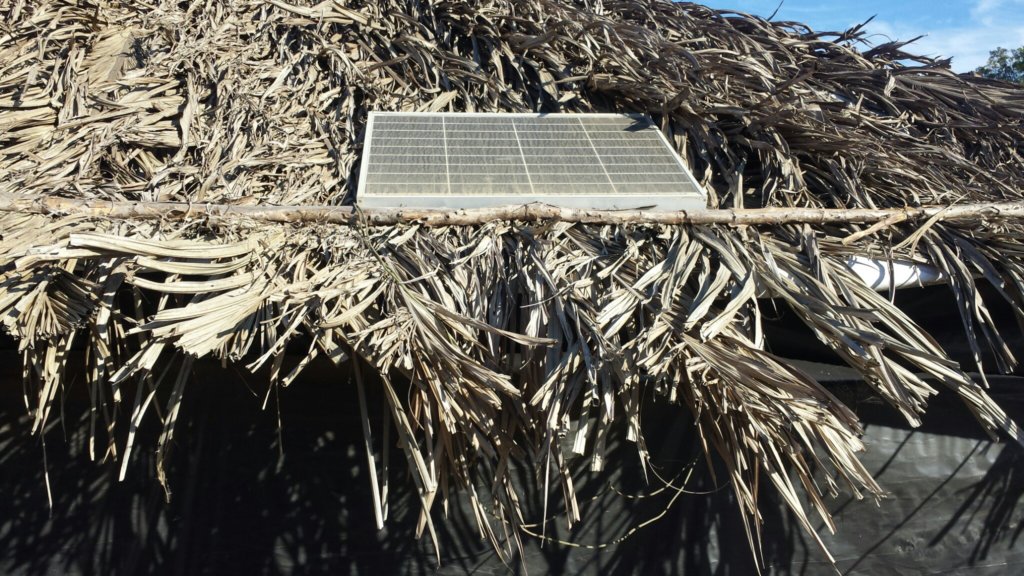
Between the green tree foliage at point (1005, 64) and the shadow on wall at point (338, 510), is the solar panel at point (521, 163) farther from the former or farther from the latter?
the green tree foliage at point (1005, 64)

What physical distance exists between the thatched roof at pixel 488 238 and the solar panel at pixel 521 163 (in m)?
0.11

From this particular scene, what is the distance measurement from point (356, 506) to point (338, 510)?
0.06 metres

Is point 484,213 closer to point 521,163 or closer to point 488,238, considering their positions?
point 488,238

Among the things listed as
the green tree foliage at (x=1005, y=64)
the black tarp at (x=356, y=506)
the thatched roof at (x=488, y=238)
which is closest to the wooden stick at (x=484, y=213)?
the thatched roof at (x=488, y=238)

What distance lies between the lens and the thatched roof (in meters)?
1.88

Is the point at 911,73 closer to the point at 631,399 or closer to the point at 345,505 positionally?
the point at 631,399

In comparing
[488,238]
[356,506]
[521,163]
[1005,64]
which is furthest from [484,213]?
[1005,64]

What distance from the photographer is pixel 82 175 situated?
2.40m

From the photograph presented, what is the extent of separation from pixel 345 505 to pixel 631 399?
47.6 inches

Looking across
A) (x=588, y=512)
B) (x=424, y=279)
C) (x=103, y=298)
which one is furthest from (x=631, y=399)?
(x=103, y=298)

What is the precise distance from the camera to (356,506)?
2.63 metres

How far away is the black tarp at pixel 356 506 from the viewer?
2.62 m

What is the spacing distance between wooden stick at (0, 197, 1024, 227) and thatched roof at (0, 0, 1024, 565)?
0.02 meters

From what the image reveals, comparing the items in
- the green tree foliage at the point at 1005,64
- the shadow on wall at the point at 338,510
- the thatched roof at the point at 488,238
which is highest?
the green tree foliage at the point at 1005,64
